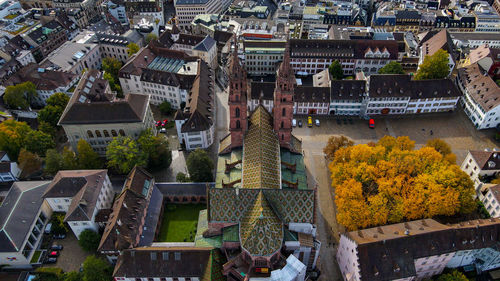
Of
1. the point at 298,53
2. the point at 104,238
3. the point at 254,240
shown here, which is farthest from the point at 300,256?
the point at 298,53

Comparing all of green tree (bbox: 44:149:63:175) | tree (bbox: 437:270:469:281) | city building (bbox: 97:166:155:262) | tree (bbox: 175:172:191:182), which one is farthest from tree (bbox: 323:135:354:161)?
green tree (bbox: 44:149:63:175)

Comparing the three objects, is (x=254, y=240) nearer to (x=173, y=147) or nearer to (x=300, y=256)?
(x=300, y=256)

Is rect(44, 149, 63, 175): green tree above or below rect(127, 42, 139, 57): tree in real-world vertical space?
below

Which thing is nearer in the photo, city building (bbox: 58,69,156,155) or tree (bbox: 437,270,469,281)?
tree (bbox: 437,270,469,281)

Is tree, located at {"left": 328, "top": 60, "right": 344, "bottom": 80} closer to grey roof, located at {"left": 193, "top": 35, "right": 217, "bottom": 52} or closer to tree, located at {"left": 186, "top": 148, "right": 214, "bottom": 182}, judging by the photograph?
grey roof, located at {"left": 193, "top": 35, "right": 217, "bottom": 52}

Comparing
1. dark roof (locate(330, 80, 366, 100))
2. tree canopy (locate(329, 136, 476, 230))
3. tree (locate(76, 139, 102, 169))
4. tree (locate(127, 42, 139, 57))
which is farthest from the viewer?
tree (locate(127, 42, 139, 57))

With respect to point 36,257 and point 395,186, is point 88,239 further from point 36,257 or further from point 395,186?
point 395,186
